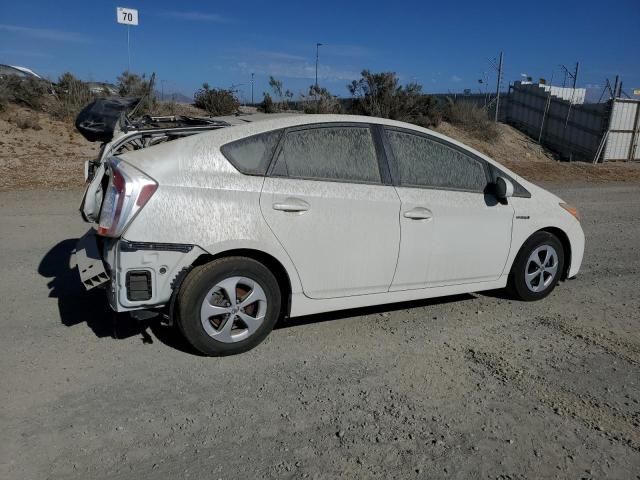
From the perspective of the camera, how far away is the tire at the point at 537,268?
5172 mm

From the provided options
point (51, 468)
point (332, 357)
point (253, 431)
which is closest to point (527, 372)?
point (332, 357)

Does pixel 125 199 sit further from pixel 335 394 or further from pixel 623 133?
pixel 623 133

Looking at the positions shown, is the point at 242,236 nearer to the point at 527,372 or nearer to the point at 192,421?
the point at 192,421

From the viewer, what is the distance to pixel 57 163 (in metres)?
12.1

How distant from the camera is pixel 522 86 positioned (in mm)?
26812

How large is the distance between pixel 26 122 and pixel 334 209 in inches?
487

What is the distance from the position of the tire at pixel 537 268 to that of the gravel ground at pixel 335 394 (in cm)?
16

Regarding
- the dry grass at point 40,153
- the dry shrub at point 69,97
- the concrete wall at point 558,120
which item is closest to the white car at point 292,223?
the dry grass at point 40,153

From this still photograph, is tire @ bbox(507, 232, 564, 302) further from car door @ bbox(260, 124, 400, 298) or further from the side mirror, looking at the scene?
car door @ bbox(260, 124, 400, 298)

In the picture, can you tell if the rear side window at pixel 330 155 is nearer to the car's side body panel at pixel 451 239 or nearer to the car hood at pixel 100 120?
the car's side body panel at pixel 451 239

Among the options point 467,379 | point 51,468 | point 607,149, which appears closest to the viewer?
point 51,468

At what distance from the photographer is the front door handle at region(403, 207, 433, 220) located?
4434 millimetres

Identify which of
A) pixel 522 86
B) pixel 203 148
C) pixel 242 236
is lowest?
pixel 242 236

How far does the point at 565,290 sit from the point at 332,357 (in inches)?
117
